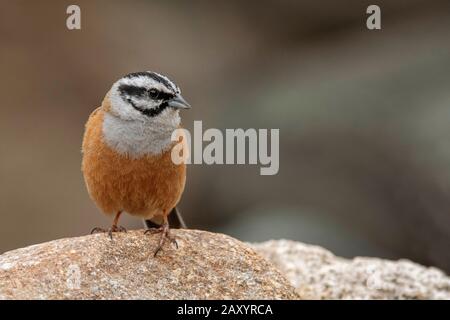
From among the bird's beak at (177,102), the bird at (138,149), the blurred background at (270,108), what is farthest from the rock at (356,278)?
the blurred background at (270,108)

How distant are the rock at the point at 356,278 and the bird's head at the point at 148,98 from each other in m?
2.54

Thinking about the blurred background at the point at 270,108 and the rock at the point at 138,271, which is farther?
the blurred background at the point at 270,108

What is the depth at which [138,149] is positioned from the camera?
7.37m

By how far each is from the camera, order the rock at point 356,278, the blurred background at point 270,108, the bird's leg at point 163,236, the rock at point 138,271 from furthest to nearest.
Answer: the blurred background at point 270,108, the rock at point 356,278, the bird's leg at point 163,236, the rock at point 138,271

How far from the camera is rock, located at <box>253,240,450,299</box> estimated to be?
9094mm

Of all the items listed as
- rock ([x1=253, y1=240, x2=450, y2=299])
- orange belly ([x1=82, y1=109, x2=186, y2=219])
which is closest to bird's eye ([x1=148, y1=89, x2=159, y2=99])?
orange belly ([x1=82, y1=109, x2=186, y2=219])

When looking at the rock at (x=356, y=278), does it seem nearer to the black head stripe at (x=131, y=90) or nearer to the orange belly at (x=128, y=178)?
the orange belly at (x=128, y=178)

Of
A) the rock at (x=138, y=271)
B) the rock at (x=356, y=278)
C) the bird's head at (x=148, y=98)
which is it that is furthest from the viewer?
the rock at (x=356, y=278)

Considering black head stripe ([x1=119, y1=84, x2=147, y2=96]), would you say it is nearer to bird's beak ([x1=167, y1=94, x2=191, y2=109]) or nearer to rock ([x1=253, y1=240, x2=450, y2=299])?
bird's beak ([x1=167, y1=94, x2=191, y2=109])

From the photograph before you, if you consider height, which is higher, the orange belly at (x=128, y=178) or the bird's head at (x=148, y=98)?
the bird's head at (x=148, y=98)

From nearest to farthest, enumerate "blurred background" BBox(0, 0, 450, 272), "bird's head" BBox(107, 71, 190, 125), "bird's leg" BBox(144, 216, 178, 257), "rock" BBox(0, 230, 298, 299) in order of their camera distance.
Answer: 1. "rock" BBox(0, 230, 298, 299)
2. "bird's leg" BBox(144, 216, 178, 257)
3. "bird's head" BBox(107, 71, 190, 125)
4. "blurred background" BBox(0, 0, 450, 272)

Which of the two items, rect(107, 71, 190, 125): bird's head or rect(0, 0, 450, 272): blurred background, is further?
rect(0, 0, 450, 272): blurred background

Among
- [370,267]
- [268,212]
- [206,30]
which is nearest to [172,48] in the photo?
[206,30]

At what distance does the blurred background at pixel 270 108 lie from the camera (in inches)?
542
